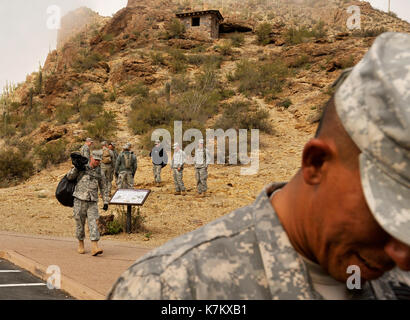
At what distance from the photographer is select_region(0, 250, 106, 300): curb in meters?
4.28

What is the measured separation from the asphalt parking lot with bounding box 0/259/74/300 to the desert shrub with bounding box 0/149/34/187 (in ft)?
48.2

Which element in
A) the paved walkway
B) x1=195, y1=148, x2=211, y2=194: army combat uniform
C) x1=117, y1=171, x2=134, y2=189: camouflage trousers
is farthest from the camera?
x1=195, y1=148, x2=211, y2=194: army combat uniform

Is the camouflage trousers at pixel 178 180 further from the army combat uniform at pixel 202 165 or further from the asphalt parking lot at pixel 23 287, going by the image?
the asphalt parking lot at pixel 23 287

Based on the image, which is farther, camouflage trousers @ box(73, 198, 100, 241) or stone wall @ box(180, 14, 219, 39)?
stone wall @ box(180, 14, 219, 39)

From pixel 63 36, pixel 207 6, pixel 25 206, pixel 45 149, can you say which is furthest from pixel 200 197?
pixel 63 36

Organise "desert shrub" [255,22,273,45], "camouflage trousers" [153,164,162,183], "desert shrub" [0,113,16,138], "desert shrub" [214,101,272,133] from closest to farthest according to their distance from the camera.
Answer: "camouflage trousers" [153,164,162,183] < "desert shrub" [214,101,272,133] < "desert shrub" [0,113,16,138] < "desert shrub" [255,22,273,45]

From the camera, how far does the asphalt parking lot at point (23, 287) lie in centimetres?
426

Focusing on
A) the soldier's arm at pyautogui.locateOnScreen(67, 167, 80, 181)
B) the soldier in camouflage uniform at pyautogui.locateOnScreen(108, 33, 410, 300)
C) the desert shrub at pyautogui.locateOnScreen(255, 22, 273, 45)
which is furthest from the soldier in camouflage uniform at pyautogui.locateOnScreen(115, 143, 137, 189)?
the desert shrub at pyautogui.locateOnScreen(255, 22, 273, 45)

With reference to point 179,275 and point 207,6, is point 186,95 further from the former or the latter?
point 207,6

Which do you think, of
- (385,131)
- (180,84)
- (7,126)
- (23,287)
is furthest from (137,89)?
(385,131)

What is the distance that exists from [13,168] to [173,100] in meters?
10.6

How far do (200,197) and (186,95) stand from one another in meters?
13.0

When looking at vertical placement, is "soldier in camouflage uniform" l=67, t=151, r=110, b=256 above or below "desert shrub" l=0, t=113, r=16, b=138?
above

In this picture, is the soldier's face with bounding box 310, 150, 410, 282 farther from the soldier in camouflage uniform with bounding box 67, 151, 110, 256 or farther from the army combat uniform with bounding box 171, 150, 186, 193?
the army combat uniform with bounding box 171, 150, 186, 193
